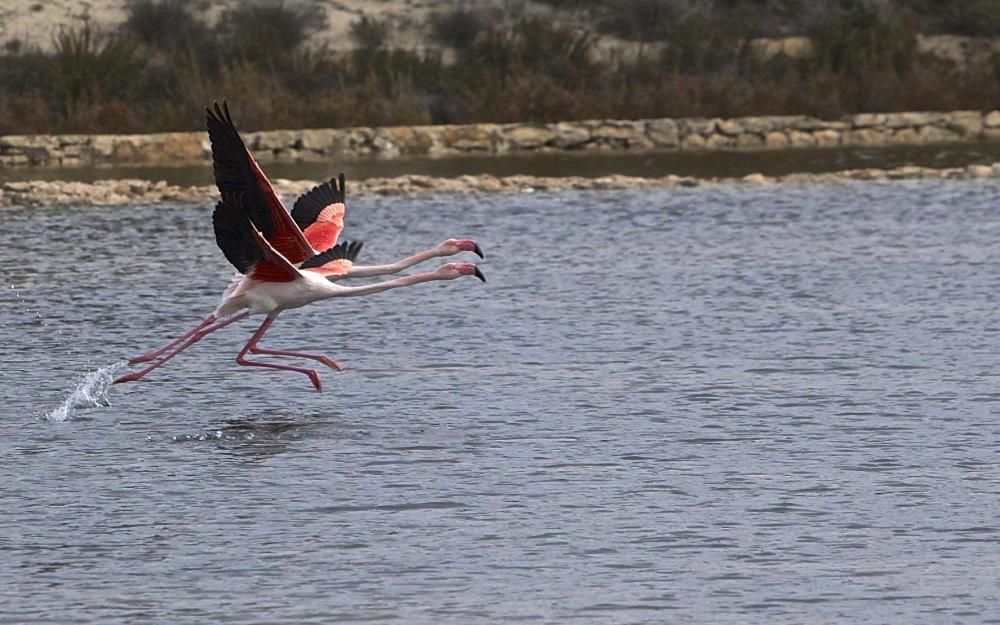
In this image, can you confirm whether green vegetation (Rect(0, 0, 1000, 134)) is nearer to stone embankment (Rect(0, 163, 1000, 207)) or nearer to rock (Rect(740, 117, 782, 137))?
rock (Rect(740, 117, 782, 137))

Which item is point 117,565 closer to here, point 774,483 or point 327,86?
point 774,483

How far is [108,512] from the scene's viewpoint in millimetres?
8492

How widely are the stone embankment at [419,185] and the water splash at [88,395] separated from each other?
41.1 feet

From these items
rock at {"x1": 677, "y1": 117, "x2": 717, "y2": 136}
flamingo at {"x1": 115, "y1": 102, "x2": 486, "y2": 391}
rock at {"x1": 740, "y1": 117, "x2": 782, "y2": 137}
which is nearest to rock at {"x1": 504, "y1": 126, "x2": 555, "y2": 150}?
rock at {"x1": 677, "y1": 117, "x2": 717, "y2": 136}

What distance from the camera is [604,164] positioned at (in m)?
28.2

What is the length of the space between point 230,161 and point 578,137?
20508 mm

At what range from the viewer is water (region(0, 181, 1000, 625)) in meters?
7.17

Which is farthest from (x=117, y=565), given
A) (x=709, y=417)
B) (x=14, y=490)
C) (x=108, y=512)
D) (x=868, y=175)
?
(x=868, y=175)

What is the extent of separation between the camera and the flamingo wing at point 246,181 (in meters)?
10.1

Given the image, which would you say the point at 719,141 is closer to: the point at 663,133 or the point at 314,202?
the point at 663,133

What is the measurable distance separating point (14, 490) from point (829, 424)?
4.25 m

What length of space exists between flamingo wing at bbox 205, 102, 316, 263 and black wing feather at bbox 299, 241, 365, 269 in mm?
323

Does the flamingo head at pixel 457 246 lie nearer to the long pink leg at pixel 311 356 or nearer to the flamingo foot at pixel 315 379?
the long pink leg at pixel 311 356

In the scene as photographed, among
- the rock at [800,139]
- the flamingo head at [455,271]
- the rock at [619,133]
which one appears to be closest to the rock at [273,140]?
the rock at [619,133]
